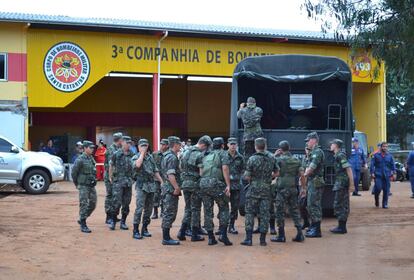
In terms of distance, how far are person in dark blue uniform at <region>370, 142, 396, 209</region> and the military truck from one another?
2.89 m

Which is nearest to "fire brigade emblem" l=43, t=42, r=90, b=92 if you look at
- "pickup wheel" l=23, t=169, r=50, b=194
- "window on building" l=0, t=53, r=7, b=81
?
"window on building" l=0, t=53, r=7, b=81

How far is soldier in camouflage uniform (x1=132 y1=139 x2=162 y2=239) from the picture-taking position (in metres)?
10.6

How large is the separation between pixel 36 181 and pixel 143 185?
9.29 m

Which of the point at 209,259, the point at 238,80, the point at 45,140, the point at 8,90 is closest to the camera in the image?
the point at 209,259

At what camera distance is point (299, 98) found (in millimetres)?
13703

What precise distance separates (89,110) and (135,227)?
22701 mm

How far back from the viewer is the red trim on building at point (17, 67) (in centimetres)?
2381

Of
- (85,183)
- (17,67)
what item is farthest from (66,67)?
(85,183)

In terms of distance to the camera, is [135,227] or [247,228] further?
[135,227]

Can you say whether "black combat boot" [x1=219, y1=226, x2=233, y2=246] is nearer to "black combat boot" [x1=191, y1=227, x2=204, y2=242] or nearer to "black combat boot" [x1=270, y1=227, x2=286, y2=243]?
"black combat boot" [x1=191, y1=227, x2=204, y2=242]

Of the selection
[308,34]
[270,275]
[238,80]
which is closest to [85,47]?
[308,34]

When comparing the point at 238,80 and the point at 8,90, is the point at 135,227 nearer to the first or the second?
the point at 238,80

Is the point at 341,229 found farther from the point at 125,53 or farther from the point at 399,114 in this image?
the point at 399,114

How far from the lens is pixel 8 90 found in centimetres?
2383
